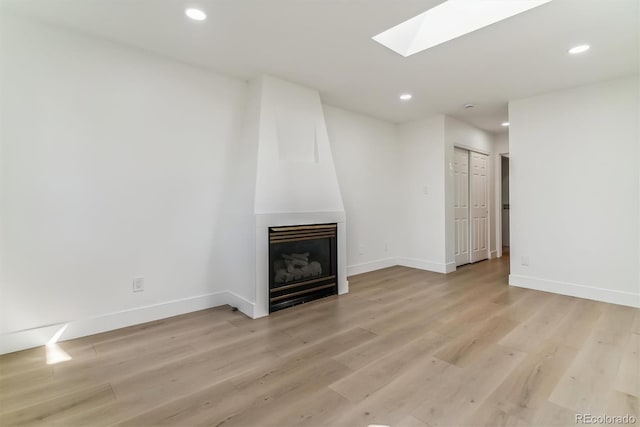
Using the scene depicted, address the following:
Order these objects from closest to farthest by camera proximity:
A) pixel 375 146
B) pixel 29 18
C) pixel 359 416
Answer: pixel 359 416 < pixel 29 18 < pixel 375 146

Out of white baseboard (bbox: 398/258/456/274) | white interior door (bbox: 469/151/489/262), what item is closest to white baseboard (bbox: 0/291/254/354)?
white baseboard (bbox: 398/258/456/274)

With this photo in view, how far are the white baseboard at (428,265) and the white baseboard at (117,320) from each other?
122 inches

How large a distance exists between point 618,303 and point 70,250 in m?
5.42

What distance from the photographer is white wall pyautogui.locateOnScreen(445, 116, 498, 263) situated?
472 centimetres

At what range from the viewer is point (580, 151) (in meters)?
3.52

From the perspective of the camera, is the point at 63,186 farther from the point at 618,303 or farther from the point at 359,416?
the point at 618,303

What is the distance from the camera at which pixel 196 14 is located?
2.22m

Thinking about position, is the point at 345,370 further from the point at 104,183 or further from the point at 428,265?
the point at 428,265

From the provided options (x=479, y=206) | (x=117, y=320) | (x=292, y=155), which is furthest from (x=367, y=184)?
(x=117, y=320)

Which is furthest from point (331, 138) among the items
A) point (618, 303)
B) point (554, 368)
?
point (618, 303)

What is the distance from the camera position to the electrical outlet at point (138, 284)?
108 inches

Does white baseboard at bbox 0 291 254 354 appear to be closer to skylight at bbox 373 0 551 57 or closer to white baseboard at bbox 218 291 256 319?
white baseboard at bbox 218 291 256 319

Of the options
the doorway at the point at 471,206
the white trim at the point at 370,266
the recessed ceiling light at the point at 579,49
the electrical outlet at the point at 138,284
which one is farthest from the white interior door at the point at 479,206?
the electrical outlet at the point at 138,284

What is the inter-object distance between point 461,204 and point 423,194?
0.75m
